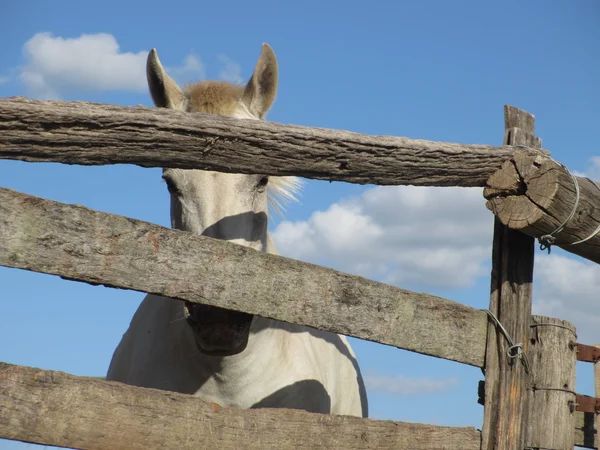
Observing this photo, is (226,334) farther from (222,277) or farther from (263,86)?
(263,86)

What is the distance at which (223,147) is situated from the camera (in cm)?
263

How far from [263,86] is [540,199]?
1940mm

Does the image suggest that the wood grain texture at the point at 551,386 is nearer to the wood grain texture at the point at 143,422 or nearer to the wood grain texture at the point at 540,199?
the wood grain texture at the point at 540,199

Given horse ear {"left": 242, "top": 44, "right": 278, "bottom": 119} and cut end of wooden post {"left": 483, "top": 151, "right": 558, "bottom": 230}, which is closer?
cut end of wooden post {"left": 483, "top": 151, "right": 558, "bottom": 230}

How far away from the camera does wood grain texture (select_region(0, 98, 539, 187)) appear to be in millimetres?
2234

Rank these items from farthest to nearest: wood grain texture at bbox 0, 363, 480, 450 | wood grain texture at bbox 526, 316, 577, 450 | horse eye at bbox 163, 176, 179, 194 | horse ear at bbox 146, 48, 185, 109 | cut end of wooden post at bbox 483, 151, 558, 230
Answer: horse ear at bbox 146, 48, 185, 109 → horse eye at bbox 163, 176, 179, 194 → wood grain texture at bbox 526, 316, 577, 450 → cut end of wooden post at bbox 483, 151, 558, 230 → wood grain texture at bbox 0, 363, 480, 450

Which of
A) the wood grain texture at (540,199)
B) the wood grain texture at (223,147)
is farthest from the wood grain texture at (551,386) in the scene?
the wood grain texture at (223,147)

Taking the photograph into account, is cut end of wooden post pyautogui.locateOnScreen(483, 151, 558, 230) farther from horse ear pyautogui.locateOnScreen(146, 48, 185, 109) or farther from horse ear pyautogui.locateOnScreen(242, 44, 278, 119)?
horse ear pyautogui.locateOnScreen(146, 48, 185, 109)

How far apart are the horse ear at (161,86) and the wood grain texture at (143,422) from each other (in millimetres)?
2311

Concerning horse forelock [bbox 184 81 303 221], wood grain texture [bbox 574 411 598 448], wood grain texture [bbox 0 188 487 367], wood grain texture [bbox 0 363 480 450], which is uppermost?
horse forelock [bbox 184 81 303 221]

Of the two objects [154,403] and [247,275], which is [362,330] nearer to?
[247,275]

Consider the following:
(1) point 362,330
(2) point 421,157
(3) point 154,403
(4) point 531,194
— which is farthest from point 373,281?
(3) point 154,403

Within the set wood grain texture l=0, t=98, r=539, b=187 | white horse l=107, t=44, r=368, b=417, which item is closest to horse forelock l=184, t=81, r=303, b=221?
white horse l=107, t=44, r=368, b=417

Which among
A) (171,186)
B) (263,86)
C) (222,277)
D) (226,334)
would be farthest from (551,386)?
(263,86)
